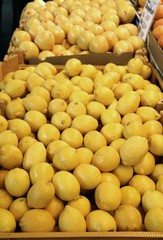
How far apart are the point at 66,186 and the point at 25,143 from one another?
0.32 metres

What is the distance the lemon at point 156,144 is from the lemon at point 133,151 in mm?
116

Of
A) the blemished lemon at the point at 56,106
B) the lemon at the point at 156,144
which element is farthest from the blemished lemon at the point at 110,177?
the blemished lemon at the point at 56,106

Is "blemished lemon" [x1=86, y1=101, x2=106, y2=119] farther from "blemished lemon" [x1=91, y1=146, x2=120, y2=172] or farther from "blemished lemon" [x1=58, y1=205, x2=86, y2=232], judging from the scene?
"blemished lemon" [x1=58, y1=205, x2=86, y2=232]

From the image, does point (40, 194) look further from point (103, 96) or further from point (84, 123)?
point (103, 96)

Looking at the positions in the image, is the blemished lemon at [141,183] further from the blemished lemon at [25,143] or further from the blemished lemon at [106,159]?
the blemished lemon at [25,143]

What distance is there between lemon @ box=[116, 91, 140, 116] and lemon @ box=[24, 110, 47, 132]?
1.22 feet

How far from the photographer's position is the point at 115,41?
2379 millimetres

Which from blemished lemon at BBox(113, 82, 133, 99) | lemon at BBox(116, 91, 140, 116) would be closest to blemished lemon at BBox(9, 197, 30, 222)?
lemon at BBox(116, 91, 140, 116)

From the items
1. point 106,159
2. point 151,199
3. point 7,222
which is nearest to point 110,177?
point 106,159

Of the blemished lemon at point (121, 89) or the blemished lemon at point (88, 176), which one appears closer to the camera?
the blemished lemon at point (88, 176)

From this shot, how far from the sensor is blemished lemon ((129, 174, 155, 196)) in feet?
4.12

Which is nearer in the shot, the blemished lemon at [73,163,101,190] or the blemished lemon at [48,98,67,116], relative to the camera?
the blemished lemon at [73,163,101,190]

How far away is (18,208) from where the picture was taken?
1132 millimetres

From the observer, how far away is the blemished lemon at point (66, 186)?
1.13 metres
